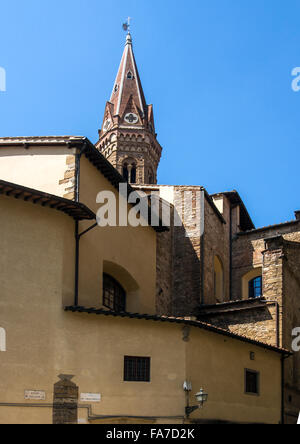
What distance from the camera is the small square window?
1905 centimetres

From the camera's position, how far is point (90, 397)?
1536 centimetres

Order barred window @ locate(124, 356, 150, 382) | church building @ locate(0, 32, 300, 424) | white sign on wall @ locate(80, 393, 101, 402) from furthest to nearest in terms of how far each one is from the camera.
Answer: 1. barred window @ locate(124, 356, 150, 382)
2. white sign on wall @ locate(80, 393, 101, 402)
3. church building @ locate(0, 32, 300, 424)

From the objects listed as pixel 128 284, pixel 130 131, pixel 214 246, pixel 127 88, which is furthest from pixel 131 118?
pixel 128 284

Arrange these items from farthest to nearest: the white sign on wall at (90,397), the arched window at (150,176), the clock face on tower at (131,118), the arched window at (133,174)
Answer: the clock face on tower at (131,118) < the arched window at (150,176) < the arched window at (133,174) < the white sign on wall at (90,397)

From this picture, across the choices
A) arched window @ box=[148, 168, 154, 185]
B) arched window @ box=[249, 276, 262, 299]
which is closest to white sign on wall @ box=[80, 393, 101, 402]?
arched window @ box=[249, 276, 262, 299]

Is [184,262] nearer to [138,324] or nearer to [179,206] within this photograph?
[179,206]

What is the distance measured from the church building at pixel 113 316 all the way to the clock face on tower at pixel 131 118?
23.7 meters

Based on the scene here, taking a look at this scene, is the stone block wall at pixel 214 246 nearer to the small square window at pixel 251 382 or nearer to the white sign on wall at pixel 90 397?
the small square window at pixel 251 382

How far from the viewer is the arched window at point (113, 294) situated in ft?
64.7

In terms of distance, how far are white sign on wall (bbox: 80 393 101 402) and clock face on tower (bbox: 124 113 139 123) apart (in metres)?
35.1

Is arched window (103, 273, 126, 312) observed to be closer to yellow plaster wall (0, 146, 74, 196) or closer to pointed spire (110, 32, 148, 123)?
yellow plaster wall (0, 146, 74, 196)

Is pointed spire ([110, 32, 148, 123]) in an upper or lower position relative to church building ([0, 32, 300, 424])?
upper

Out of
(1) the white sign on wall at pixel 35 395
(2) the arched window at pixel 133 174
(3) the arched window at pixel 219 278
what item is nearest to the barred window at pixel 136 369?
(1) the white sign on wall at pixel 35 395

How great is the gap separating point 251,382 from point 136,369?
4.83 m
